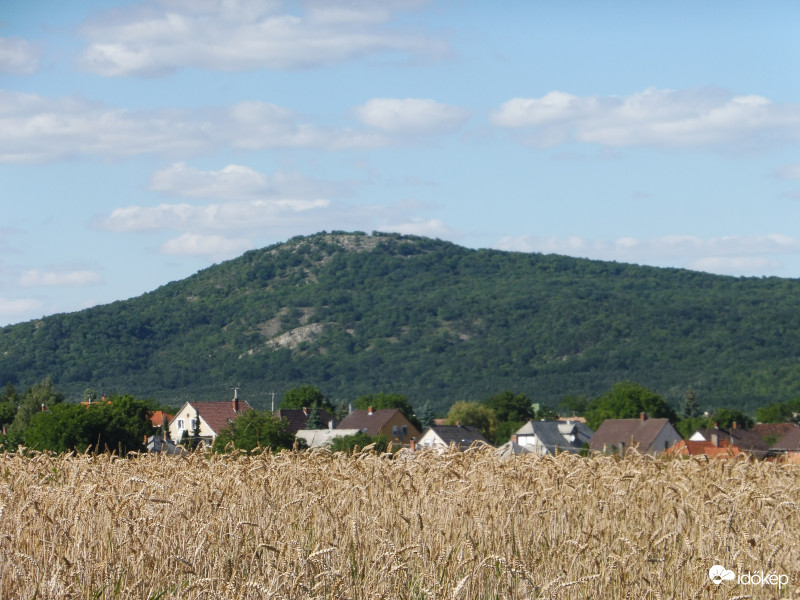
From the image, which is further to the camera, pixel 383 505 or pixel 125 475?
pixel 125 475

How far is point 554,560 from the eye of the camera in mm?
6965

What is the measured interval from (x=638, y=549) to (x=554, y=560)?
0.61m

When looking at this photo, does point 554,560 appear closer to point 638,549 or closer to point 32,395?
point 638,549

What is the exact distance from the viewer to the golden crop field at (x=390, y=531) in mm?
5902

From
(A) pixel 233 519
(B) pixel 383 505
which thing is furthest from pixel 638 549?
(A) pixel 233 519

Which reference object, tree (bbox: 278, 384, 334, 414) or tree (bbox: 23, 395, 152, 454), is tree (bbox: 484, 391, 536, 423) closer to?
tree (bbox: 278, 384, 334, 414)

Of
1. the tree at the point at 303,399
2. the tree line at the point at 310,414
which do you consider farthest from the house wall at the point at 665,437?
the tree at the point at 303,399

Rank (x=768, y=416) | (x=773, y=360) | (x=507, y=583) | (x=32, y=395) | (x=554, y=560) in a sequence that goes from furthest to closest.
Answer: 1. (x=773, y=360)
2. (x=768, y=416)
3. (x=32, y=395)
4. (x=554, y=560)
5. (x=507, y=583)

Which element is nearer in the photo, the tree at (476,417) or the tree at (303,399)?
the tree at (476,417)

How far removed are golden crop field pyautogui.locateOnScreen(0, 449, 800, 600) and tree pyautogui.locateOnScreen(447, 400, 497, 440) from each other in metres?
85.7

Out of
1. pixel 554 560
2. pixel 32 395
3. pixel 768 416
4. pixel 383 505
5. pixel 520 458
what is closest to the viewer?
pixel 554 560

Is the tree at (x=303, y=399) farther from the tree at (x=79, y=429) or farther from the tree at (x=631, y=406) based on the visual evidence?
the tree at (x=79, y=429)

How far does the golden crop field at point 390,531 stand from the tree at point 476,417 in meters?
85.7

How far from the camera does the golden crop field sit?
5902 millimetres
